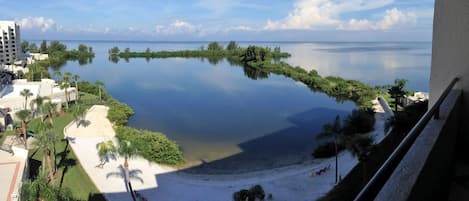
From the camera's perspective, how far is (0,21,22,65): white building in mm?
57625

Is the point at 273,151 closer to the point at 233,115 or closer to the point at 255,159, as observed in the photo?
the point at 255,159

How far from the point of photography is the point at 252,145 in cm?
2142

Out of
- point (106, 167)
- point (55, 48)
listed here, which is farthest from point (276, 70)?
point (55, 48)

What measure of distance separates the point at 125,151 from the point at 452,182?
12386 millimetres

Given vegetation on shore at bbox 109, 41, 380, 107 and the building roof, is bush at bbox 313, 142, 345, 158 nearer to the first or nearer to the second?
vegetation on shore at bbox 109, 41, 380, 107

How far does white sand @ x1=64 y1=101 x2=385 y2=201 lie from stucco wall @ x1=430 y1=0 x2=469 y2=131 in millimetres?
9308

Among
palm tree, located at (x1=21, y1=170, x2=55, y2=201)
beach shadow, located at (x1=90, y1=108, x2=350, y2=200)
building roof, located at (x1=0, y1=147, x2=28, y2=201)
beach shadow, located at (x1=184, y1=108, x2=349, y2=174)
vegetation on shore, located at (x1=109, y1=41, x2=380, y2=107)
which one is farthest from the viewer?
vegetation on shore, located at (x1=109, y1=41, x2=380, y2=107)

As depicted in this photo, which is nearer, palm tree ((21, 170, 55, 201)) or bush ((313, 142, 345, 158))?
palm tree ((21, 170, 55, 201))

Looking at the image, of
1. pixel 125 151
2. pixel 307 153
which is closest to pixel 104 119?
pixel 125 151

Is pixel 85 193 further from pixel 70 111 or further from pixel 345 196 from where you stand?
pixel 70 111

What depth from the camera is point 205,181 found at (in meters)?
15.5

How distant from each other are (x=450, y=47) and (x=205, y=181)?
12.8m

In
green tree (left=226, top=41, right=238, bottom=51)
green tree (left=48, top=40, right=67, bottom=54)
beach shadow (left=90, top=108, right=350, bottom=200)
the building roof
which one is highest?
green tree (left=226, top=41, right=238, bottom=51)

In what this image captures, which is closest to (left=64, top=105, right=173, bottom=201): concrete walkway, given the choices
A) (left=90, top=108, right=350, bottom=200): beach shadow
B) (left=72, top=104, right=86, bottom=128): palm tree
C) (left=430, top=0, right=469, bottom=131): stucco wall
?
(left=90, top=108, right=350, bottom=200): beach shadow
